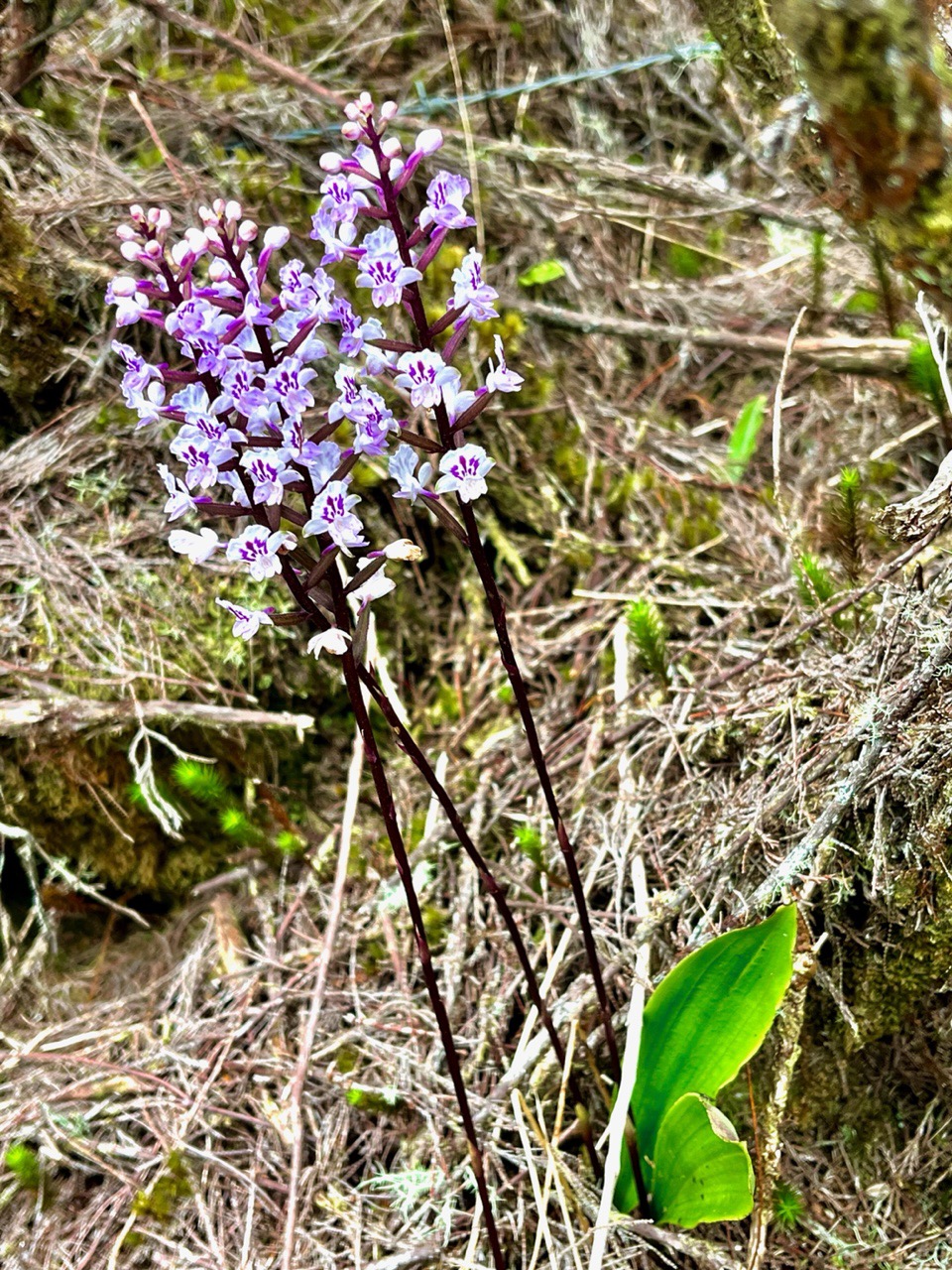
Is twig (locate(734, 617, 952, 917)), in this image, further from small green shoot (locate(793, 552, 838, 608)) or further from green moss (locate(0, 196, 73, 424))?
green moss (locate(0, 196, 73, 424))

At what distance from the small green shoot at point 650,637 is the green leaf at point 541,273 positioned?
51.0 inches

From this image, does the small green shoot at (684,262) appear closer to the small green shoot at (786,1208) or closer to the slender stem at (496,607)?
the slender stem at (496,607)

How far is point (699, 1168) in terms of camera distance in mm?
1661

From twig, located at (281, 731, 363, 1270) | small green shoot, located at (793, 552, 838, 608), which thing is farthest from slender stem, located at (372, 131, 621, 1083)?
small green shoot, located at (793, 552, 838, 608)

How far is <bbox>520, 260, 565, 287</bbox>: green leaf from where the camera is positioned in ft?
10.5

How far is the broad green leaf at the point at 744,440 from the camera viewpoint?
3008 millimetres

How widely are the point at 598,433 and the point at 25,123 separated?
183 cm

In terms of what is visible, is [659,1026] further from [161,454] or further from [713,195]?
[713,195]

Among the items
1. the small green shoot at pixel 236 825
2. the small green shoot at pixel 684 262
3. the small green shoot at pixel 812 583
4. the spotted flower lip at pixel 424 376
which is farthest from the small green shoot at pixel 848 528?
the small green shoot at pixel 684 262

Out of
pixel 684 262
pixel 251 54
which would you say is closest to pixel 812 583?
pixel 684 262

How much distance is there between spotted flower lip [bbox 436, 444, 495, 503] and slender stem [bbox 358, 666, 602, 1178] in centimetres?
27

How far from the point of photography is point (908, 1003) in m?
1.86

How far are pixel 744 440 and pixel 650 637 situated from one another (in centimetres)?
101

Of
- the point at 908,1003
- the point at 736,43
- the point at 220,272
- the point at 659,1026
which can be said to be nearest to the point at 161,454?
the point at 220,272
